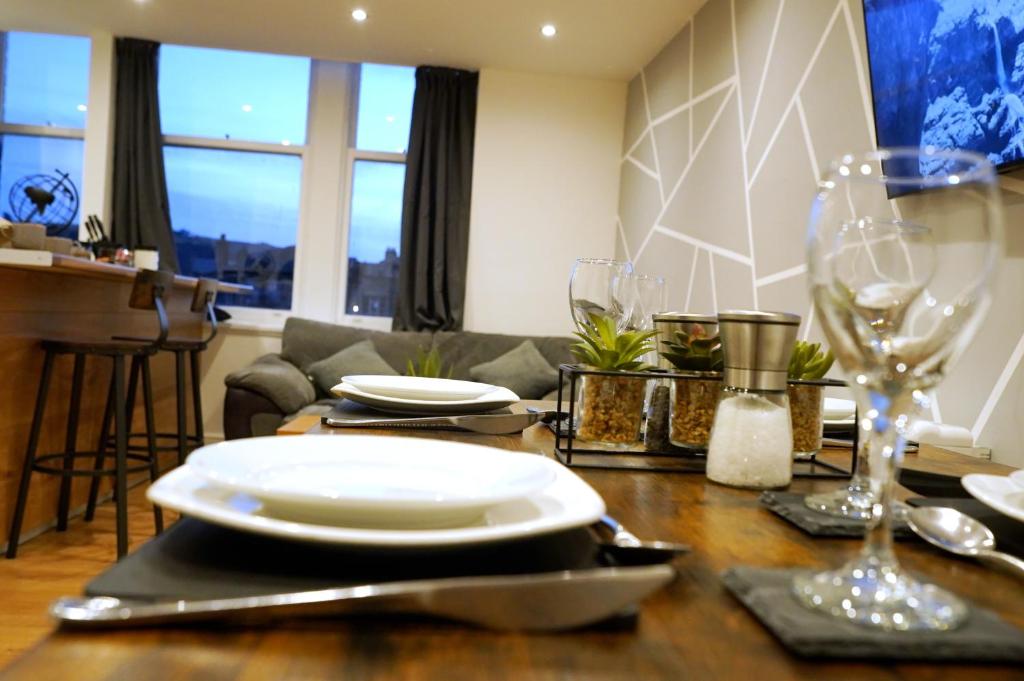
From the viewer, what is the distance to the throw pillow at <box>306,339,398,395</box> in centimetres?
448

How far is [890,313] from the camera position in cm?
45

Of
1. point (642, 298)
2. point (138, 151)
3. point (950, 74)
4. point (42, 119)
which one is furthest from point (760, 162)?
point (42, 119)

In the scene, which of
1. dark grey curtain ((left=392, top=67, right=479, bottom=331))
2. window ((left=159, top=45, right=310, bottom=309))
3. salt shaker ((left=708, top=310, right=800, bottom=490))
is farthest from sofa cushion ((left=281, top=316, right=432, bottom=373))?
salt shaker ((left=708, top=310, right=800, bottom=490))

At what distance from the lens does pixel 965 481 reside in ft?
1.96

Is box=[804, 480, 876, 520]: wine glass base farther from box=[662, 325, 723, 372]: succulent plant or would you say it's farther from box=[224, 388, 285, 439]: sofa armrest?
box=[224, 388, 285, 439]: sofa armrest

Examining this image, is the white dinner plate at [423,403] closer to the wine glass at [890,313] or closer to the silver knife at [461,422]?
the silver knife at [461,422]

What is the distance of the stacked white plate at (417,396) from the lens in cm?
103

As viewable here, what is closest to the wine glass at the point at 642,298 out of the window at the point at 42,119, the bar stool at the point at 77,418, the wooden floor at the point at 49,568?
the wooden floor at the point at 49,568

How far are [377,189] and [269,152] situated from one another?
80cm

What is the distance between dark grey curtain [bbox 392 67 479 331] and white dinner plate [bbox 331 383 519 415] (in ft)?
14.0

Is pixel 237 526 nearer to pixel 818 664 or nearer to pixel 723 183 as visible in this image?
pixel 818 664

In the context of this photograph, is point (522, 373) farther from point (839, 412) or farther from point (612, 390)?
point (612, 390)

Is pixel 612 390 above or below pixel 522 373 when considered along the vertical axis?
above

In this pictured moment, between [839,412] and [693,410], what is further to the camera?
[839,412]
